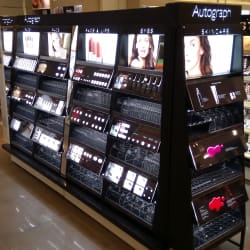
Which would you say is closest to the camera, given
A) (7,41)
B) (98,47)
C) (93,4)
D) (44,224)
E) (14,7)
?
(98,47)

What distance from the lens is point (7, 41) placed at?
454 centimetres

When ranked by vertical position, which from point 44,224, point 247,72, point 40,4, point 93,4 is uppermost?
point 40,4

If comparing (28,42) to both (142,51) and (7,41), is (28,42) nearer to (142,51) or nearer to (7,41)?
(7,41)

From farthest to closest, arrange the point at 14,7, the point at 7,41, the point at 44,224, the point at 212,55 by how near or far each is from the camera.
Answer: the point at 14,7, the point at 7,41, the point at 44,224, the point at 212,55

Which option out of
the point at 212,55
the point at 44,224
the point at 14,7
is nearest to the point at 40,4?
the point at 14,7

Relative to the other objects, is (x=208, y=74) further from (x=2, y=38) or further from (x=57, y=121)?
(x=2, y=38)

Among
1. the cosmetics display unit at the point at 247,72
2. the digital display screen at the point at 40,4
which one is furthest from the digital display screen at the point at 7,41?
the cosmetics display unit at the point at 247,72

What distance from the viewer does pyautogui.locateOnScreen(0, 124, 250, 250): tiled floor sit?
2.82m

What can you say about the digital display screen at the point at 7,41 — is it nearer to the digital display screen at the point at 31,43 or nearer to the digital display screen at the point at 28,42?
the digital display screen at the point at 28,42

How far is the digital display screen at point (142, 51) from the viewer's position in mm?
2301

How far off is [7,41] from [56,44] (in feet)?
4.57

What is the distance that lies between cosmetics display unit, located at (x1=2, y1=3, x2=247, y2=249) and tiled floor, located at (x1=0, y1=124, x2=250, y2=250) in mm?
112

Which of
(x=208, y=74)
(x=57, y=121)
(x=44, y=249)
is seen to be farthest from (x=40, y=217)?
(x=208, y=74)

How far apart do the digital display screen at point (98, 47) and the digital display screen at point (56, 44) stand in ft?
0.66
